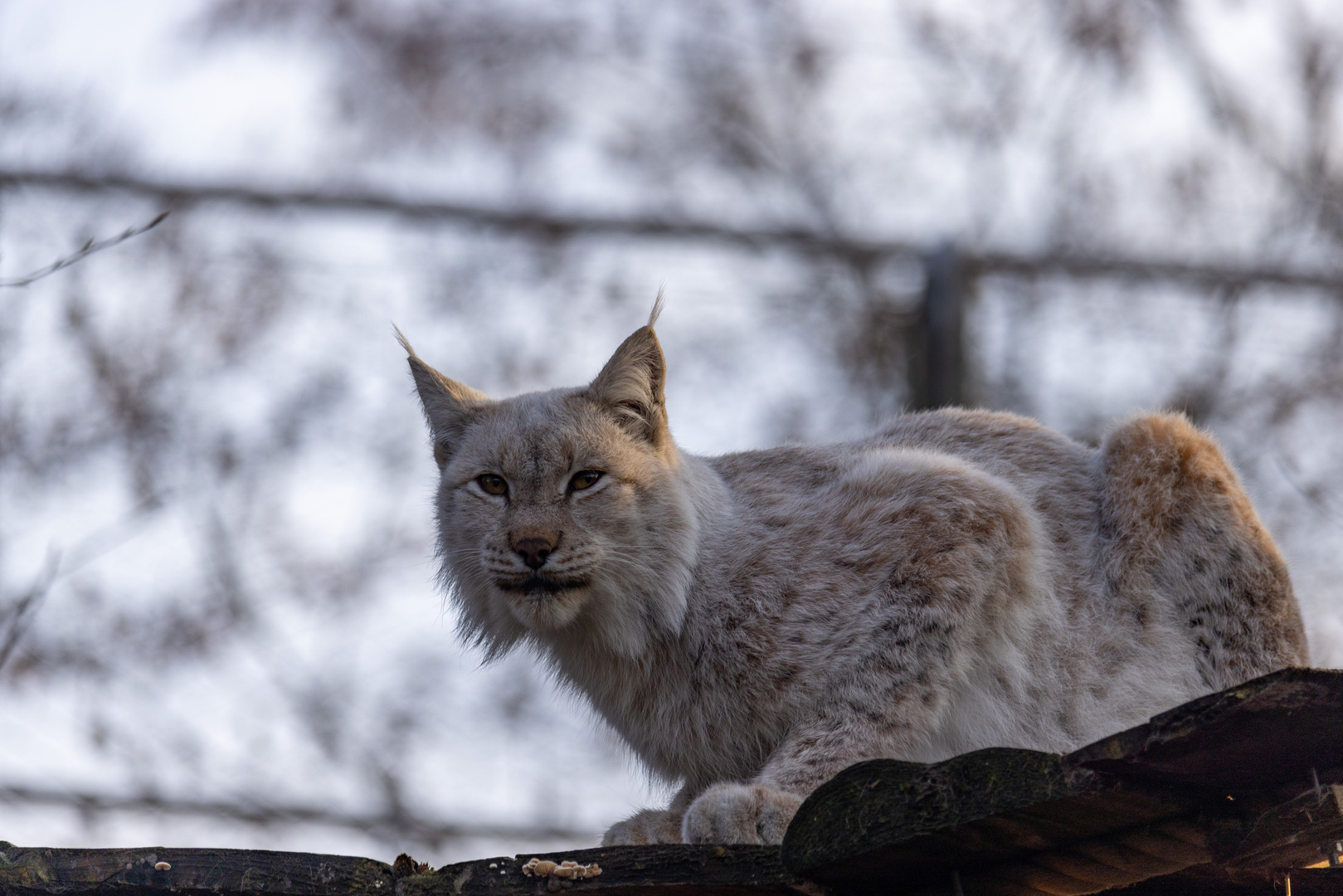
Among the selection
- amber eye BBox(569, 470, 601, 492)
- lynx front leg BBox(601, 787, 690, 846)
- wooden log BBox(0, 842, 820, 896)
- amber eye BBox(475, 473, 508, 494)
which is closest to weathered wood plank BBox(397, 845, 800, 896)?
wooden log BBox(0, 842, 820, 896)

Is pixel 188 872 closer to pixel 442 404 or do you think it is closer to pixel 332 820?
pixel 442 404

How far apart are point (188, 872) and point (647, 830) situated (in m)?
1.47

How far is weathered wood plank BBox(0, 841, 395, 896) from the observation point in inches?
106

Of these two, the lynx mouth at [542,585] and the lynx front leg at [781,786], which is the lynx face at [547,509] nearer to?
the lynx mouth at [542,585]

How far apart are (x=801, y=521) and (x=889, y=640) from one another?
0.58 metres

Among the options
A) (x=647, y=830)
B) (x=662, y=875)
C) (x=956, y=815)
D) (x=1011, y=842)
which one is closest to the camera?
(x=956, y=815)

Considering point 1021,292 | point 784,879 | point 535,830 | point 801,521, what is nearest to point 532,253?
point 1021,292

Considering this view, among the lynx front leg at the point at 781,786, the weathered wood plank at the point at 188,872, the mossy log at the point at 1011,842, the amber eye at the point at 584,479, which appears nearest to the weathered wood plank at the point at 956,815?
the mossy log at the point at 1011,842

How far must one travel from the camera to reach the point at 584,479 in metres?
4.19

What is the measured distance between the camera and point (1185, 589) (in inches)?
161

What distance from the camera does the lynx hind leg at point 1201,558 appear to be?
13.2 ft

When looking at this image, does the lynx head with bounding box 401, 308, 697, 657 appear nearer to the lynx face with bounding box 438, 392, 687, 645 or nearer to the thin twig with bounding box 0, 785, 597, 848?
the lynx face with bounding box 438, 392, 687, 645

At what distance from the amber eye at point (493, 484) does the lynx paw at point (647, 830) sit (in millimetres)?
1088

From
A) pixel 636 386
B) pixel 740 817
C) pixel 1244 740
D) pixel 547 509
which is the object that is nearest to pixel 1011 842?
pixel 1244 740
